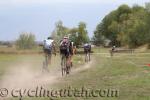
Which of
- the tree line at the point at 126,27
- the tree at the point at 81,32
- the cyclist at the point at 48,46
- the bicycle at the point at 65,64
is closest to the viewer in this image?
the bicycle at the point at 65,64

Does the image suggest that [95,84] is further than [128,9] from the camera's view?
No

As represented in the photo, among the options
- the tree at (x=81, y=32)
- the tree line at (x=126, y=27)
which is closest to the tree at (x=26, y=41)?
the tree at (x=81, y=32)

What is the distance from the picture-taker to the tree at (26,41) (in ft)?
491

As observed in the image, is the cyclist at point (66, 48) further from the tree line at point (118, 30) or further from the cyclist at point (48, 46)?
the tree line at point (118, 30)

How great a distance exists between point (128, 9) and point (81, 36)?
2611cm

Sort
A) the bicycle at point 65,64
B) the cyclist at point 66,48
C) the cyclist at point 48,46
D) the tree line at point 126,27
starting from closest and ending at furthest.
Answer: the cyclist at point 66,48 < the bicycle at point 65,64 < the cyclist at point 48,46 < the tree line at point 126,27

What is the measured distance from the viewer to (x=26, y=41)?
155250 mm

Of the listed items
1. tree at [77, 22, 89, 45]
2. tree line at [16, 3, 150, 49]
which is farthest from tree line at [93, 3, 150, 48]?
tree at [77, 22, 89, 45]

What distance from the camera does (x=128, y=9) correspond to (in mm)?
169000

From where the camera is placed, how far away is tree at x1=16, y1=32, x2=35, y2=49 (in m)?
150

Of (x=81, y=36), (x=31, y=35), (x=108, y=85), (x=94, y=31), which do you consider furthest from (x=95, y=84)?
(x=94, y=31)

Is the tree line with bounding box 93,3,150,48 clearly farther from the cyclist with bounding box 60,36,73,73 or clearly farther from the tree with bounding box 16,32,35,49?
the cyclist with bounding box 60,36,73,73

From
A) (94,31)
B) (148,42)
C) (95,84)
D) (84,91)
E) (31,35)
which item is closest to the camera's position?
(84,91)

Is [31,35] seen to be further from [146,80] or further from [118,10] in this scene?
[146,80]
